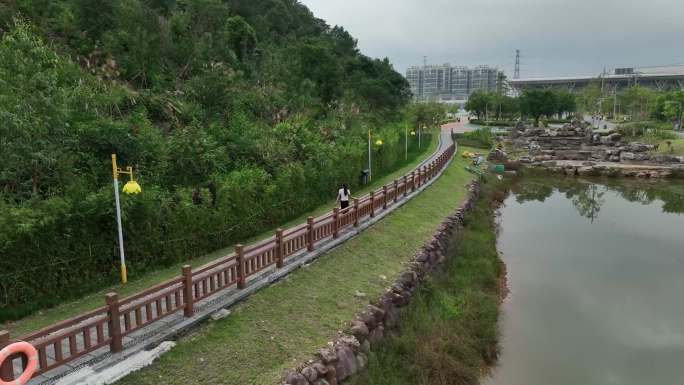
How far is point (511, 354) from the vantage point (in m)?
11.0

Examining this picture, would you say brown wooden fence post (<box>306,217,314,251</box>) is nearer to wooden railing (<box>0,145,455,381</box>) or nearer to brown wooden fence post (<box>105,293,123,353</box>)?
wooden railing (<box>0,145,455,381</box>)

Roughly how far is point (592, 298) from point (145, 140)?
14.5 m

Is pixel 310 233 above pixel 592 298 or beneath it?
above

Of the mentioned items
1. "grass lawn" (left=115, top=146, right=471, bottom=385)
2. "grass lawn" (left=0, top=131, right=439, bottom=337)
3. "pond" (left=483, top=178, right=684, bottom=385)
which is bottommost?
"pond" (left=483, top=178, right=684, bottom=385)

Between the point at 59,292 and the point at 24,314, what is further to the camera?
the point at 59,292

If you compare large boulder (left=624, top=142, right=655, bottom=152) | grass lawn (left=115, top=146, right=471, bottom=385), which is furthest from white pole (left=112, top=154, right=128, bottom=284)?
large boulder (left=624, top=142, right=655, bottom=152)

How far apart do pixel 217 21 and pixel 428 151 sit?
20.5 meters

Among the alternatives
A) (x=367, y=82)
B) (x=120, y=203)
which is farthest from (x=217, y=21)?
(x=120, y=203)

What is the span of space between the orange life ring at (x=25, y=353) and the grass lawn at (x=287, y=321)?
1188 mm

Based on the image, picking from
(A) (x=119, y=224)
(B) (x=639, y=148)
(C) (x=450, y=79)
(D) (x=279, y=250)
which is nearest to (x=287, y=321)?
(D) (x=279, y=250)

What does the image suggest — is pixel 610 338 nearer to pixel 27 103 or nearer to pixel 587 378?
pixel 587 378

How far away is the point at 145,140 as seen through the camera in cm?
1244

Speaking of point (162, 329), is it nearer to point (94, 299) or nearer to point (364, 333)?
point (94, 299)

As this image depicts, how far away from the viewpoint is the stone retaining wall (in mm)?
7404
